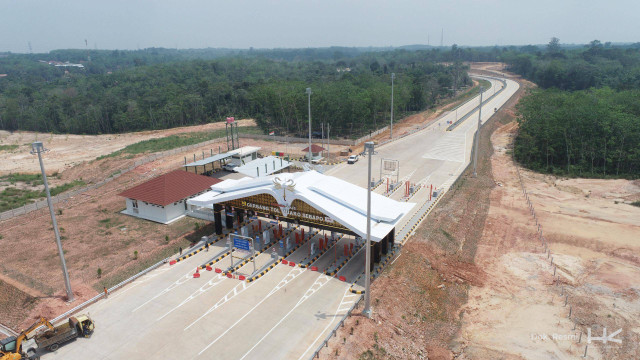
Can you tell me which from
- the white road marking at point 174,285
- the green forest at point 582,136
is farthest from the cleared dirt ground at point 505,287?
the white road marking at point 174,285

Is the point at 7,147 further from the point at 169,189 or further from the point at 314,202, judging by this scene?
the point at 314,202

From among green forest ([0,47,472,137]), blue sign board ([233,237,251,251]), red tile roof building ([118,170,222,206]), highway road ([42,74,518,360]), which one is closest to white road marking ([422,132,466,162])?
green forest ([0,47,472,137])

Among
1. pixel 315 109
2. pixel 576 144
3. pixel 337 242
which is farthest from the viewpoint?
pixel 315 109

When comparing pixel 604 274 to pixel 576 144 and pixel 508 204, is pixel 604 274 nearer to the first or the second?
pixel 508 204

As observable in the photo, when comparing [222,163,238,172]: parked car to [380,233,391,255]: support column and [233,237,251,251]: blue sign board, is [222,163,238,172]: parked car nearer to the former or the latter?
[233,237,251,251]: blue sign board

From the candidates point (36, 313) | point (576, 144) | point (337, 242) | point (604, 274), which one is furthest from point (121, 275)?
point (576, 144)
